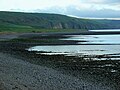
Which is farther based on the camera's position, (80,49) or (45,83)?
(80,49)

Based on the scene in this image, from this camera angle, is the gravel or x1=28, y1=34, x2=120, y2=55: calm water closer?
the gravel

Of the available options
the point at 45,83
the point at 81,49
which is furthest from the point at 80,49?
the point at 45,83

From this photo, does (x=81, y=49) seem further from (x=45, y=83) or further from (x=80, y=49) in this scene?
(x=45, y=83)

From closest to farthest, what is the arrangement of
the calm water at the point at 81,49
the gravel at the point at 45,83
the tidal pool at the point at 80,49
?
the gravel at the point at 45,83 → the tidal pool at the point at 80,49 → the calm water at the point at 81,49

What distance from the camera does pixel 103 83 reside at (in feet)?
84.3

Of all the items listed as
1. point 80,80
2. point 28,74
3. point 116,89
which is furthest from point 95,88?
point 28,74

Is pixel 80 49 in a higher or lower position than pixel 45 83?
lower

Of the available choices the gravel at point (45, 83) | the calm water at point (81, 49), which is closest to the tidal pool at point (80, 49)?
the calm water at point (81, 49)

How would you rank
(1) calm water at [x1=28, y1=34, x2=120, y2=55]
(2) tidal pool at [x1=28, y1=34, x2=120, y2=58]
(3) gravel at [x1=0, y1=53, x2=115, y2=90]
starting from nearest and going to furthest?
(3) gravel at [x1=0, y1=53, x2=115, y2=90] → (2) tidal pool at [x1=28, y1=34, x2=120, y2=58] → (1) calm water at [x1=28, y1=34, x2=120, y2=55]

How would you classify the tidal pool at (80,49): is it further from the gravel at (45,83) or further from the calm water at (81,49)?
the gravel at (45,83)

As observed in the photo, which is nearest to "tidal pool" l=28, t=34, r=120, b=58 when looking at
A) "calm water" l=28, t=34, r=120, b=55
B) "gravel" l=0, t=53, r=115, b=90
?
"calm water" l=28, t=34, r=120, b=55

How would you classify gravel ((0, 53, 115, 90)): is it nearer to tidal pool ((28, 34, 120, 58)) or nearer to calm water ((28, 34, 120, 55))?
tidal pool ((28, 34, 120, 58))

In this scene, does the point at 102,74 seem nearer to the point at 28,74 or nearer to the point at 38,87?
the point at 28,74

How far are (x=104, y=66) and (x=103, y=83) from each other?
9.96 m
